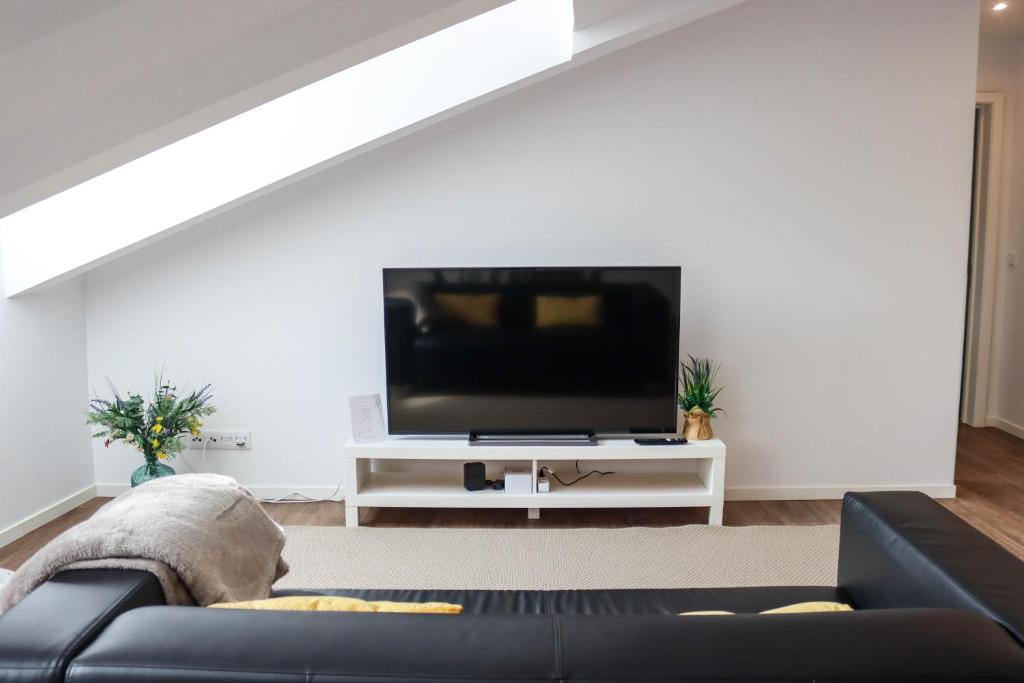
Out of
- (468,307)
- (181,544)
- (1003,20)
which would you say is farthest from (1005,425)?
(181,544)

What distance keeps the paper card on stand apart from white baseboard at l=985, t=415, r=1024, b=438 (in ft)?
13.7

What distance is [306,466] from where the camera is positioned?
12.1 ft

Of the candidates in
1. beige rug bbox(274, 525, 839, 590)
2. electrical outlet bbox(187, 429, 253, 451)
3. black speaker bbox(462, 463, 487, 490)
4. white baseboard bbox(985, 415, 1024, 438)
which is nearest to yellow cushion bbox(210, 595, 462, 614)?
beige rug bbox(274, 525, 839, 590)

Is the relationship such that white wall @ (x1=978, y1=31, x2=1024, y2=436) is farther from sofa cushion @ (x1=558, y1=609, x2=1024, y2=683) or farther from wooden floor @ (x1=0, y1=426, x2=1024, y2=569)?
sofa cushion @ (x1=558, y1=609, x2=1024, y2=683)

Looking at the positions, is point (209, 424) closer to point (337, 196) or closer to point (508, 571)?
point (337, 196)

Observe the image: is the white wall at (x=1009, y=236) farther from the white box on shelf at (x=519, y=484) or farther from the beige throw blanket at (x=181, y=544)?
the beige throw blanket at (x=181, y=544)

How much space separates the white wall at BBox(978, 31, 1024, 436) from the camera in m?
4.62

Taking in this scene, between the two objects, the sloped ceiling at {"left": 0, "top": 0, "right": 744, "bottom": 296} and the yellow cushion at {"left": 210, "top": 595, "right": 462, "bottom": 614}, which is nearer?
the yellow cushion at {"left": 210, "top": 595, "right": 462, "bottom": 614}

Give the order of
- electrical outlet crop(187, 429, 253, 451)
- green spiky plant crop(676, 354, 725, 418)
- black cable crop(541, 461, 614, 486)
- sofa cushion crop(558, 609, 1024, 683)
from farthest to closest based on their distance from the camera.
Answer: electrical outlet crop(187, 429, 253, 451)
black cable crop(541, 461, 614, 486)
green spiky plant crop(676, 354, 725, 418)
sofa cushion crop(558, 609, 1024, 683)

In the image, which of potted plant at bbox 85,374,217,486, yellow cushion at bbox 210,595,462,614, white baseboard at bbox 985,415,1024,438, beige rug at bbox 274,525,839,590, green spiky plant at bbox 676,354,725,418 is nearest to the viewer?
yellow cushion at bbox 210,595,462,614

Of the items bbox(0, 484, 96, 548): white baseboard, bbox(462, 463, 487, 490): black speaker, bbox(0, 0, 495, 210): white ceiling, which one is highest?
bbox(0, 0, 495, 210): white ceiling

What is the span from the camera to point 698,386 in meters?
3.38

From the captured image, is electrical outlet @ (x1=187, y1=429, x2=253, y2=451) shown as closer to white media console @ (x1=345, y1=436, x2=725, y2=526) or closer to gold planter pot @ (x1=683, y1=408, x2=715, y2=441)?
white media console @ (x1=345, y1=436, x2=725, y2=526)

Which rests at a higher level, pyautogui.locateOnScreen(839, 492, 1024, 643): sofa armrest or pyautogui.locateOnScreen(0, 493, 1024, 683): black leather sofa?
pyautogui.locateOnScreen(0, 493, 1024, 683): black leather sofa
